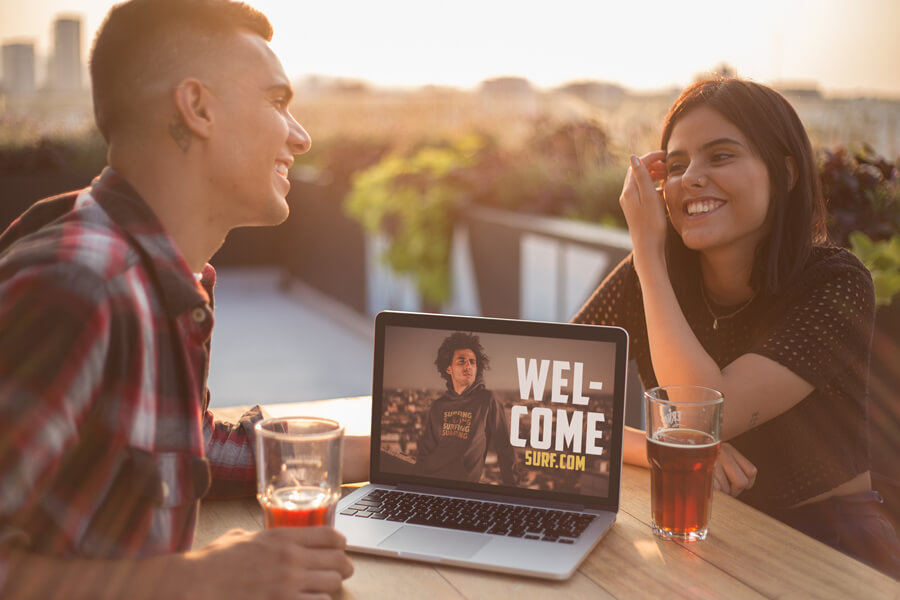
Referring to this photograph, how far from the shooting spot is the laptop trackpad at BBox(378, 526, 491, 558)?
1057 mm

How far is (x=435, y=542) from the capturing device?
1084 mm

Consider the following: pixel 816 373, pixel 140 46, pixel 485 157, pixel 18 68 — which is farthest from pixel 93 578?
pixel 18 68

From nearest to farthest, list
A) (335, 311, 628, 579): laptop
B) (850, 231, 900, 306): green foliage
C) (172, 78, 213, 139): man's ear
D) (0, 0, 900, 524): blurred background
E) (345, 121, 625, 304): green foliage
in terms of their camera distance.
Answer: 1. (172, 78, 213, 139): man's ear
2. (335, 311, 628, 579): laptop
3. (850, 231, 900, 306): green foliage
4. (0, 0, 900, 524): blurred background
5. (345, 121, 625, 304): green foliage

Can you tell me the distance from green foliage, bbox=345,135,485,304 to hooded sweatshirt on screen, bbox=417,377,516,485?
4028mm

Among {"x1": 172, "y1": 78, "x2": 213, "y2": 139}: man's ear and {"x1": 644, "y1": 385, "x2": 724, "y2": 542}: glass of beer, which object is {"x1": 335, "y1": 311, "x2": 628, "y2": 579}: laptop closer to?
{"x1": 644, "y1": 385, "x2": 724, "y2": 542}: glass of beer

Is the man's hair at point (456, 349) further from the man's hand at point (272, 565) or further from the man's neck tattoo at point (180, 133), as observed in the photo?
the man's neck tattoo at point (180, 133)

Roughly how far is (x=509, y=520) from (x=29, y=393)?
2.07 feet

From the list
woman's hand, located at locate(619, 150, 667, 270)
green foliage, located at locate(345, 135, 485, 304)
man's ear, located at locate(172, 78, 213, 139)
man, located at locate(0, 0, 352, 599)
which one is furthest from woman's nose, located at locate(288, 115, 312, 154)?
green foliage, located at locate(345, 135, 485, 304)

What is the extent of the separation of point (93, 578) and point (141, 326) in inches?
9.9

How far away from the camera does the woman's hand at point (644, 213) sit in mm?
1734

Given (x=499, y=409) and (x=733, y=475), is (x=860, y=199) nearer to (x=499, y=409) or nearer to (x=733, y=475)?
(x=733, y=475)

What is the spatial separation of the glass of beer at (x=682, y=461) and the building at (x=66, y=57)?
33.5 feet

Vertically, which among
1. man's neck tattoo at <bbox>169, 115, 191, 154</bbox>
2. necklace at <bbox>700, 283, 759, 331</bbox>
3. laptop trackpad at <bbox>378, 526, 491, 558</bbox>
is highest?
man's neck tattoo at <bbox>169, 115, 191, 154</bbox>

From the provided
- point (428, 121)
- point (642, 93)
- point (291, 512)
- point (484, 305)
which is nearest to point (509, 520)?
point (291, 512)
